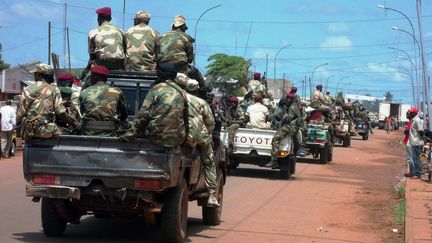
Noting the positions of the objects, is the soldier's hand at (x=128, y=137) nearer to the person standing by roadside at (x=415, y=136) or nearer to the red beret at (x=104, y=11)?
the red beret at (x=104, y=11)

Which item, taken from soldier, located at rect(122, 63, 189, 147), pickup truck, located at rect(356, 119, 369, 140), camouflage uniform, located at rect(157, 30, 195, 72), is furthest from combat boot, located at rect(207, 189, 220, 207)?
pickup truck, located at rect(356, 119, 369, 140)

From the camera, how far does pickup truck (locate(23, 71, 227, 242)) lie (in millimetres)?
Result: 8062

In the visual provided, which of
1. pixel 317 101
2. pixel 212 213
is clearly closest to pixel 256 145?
pixel 212 213

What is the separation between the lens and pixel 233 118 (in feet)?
65.1

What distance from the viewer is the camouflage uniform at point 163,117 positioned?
823cm

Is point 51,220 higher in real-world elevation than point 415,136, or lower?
lower

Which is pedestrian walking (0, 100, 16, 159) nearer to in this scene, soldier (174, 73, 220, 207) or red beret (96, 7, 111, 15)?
red beret (96, 7, 111, 15)

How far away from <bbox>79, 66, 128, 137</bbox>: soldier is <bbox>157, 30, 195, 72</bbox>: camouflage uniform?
1.87 meters

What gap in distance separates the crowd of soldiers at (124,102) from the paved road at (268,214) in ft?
4.19

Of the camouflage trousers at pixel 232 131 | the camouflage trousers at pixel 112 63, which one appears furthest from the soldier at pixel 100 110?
the camouflage trousers at pixel 232 131

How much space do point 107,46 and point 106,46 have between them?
2 centimetres

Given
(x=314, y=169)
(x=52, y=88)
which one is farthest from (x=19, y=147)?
(x=52, y=88)

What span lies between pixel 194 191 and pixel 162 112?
1656 mm

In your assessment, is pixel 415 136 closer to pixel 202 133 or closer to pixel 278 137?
pixel 278 137
